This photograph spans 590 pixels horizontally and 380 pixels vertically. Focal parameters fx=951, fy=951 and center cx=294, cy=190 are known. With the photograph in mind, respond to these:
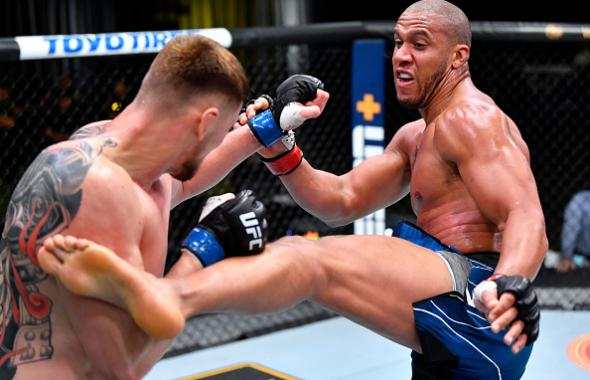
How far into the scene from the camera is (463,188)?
99.2 inches

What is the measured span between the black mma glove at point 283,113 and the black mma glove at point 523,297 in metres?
0.71

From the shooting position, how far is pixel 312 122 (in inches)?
180

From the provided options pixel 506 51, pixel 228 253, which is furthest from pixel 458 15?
pixel 506 51

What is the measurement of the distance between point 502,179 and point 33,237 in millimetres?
1130

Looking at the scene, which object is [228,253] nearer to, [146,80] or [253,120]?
[146,80]

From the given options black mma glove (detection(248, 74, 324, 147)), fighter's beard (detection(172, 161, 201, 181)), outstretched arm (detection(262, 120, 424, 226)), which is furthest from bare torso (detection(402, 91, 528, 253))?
fighter's beard (detection(172, 161, 201, 181))

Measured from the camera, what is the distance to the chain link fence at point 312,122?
3975 mm

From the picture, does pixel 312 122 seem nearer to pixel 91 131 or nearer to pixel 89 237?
pixel 91 131

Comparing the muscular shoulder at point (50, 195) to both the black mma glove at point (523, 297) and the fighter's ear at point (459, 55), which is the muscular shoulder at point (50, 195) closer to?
the black mma glove at point (523, 297)

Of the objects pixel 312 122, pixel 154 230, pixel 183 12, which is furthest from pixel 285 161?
pixel 183 12

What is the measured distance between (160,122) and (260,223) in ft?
1.04

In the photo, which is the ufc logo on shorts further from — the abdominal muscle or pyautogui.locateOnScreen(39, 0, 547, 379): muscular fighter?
the abdominal muscle

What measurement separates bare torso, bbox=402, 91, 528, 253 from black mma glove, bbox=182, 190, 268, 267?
0.65m

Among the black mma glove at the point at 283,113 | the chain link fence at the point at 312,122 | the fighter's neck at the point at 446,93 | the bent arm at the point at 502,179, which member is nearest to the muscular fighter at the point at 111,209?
the black mma glove at the point at 283,113
